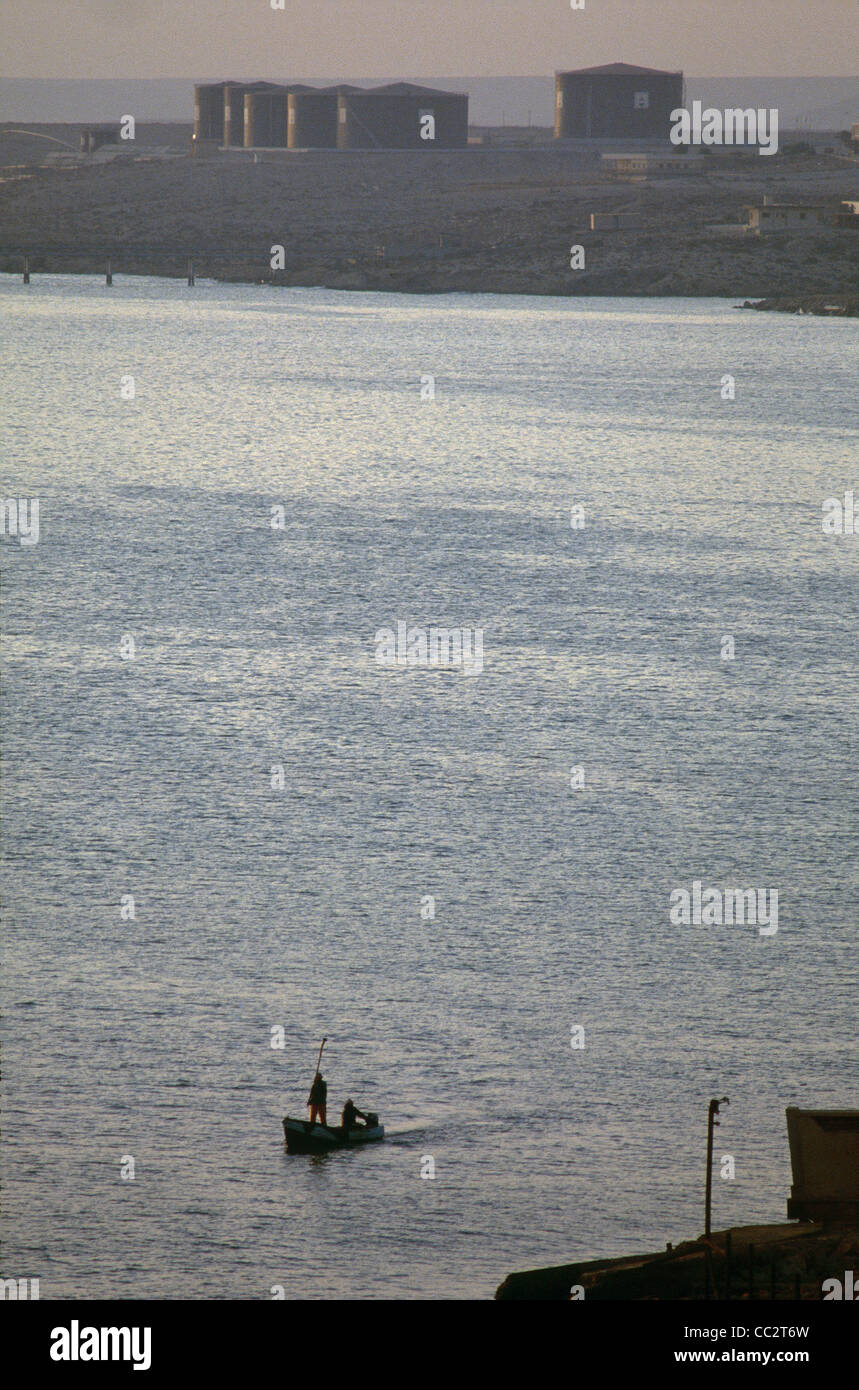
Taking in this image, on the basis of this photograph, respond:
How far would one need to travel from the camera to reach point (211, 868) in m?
48.2

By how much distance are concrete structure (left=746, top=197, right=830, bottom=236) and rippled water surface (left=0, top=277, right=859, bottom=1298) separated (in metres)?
81.7

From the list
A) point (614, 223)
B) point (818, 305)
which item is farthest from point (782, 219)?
point (614, 223)

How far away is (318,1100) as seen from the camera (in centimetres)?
3312

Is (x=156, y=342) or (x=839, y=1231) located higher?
(x=156, y=342)

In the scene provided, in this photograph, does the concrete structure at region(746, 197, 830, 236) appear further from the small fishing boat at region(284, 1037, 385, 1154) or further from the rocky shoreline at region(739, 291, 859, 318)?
the small fishing boat at region(284, 1037, 385, 1154)

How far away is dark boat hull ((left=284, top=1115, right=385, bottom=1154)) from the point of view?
33.0m

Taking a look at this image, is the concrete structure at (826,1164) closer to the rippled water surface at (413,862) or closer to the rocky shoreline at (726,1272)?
the rocky shoreline at (726,1272)

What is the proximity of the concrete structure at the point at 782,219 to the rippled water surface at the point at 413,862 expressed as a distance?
268 ft

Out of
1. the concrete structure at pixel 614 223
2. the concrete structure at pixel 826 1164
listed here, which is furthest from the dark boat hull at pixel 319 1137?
the concrete structure at pixel 614 223

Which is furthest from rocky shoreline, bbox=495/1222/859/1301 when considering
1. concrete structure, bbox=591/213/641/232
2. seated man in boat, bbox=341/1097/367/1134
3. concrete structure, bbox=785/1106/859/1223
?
concrete structure, bbox=591/213/641/232

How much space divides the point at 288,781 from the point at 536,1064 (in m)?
19.7
